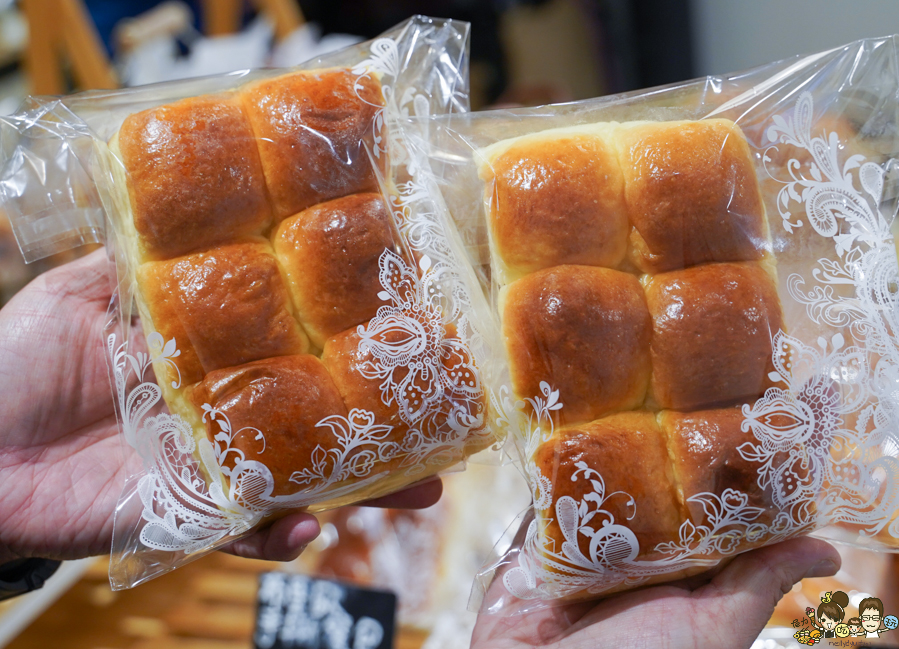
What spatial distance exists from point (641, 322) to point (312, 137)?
0.70m

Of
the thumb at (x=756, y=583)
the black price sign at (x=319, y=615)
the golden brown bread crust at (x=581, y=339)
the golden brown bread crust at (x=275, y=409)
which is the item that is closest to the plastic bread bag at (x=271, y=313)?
the golden brown bread crust at (x=275, y=409)

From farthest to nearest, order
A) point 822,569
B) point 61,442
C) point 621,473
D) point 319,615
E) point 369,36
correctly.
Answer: point 369,36 < point 319,615 < point 61,442 < point 822,569 < point 621,473

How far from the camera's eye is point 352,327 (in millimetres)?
1112

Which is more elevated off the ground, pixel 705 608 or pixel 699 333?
pixel 699 333

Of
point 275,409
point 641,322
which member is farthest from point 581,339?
point 275,409

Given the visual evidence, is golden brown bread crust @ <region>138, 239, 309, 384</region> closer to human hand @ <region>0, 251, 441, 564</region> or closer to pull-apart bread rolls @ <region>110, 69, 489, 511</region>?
pull-apart bread rolls @ <region>110, 69, 489, 511</region>

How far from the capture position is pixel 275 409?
104 cm

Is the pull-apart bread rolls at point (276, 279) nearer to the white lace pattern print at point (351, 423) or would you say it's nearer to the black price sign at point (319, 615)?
the white lace pattern print at point (351, 423)

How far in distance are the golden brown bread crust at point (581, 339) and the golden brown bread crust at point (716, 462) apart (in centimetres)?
12

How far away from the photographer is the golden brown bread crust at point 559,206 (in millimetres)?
1044

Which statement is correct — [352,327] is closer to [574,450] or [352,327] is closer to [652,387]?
[574,450]

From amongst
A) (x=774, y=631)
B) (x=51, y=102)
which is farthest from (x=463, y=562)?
(x=51, y=102)

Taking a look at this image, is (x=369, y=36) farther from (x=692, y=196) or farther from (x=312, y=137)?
(x=692, y=196)

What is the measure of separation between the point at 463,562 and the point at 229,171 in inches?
58.1
